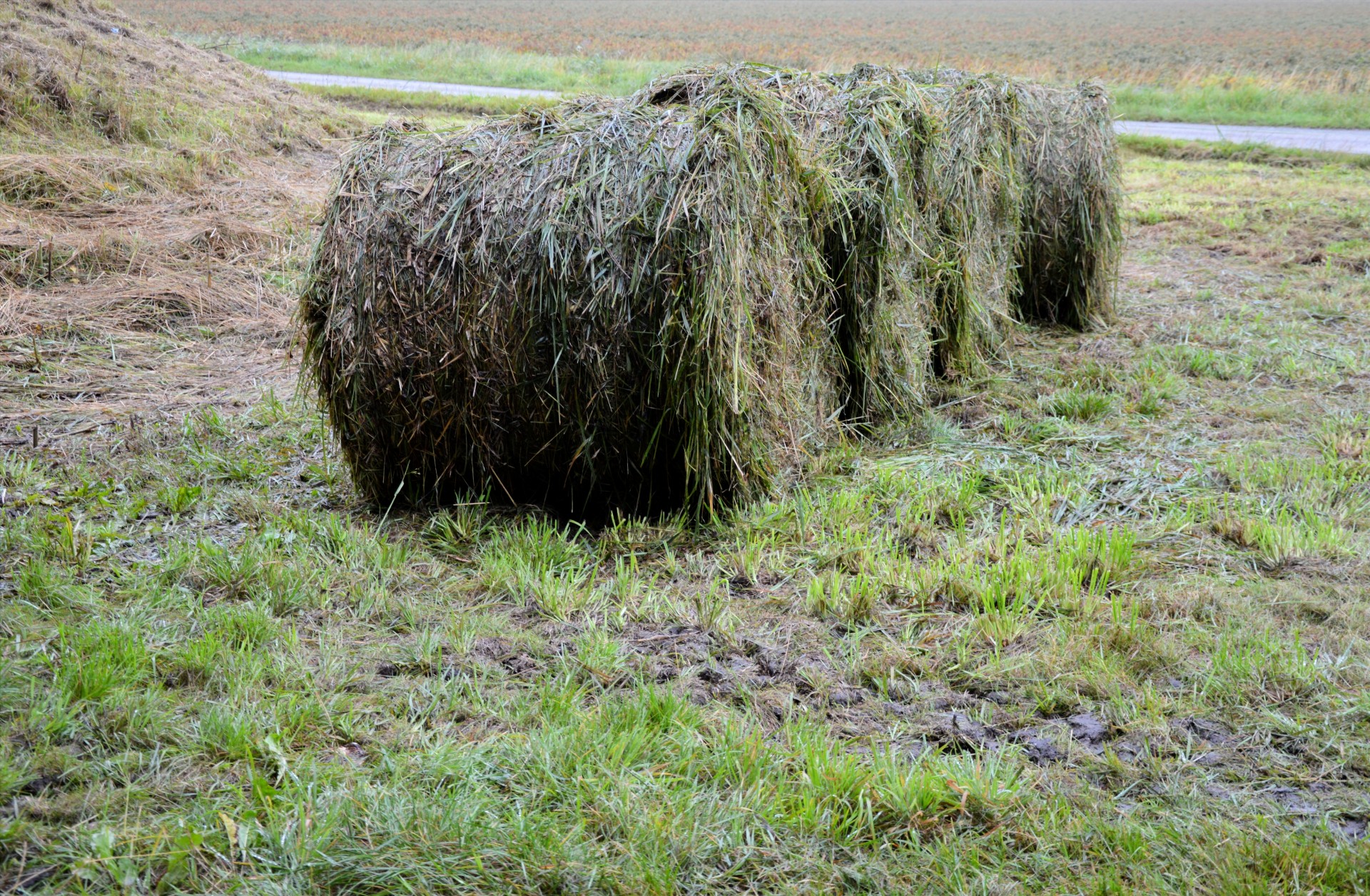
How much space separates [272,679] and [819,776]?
4.91ft

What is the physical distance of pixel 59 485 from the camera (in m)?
4.06

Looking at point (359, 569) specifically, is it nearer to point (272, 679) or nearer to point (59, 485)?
point (272, 679)

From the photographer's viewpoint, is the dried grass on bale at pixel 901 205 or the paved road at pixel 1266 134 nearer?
the dried grass on bale at pixel 901 205

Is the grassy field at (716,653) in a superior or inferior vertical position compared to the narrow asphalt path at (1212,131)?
inferior

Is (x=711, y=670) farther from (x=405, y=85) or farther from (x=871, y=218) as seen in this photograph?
(x=405, y=85)

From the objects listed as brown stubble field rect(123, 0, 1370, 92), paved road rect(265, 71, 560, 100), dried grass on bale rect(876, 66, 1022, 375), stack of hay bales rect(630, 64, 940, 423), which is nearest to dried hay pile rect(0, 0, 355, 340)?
stack of hay bales rect(630, 64, 940, 423)

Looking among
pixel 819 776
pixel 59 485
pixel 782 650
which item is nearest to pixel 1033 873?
pixel 819 776

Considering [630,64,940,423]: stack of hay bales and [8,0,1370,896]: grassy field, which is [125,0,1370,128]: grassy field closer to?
[630,64,940,423]: stack of hay bales

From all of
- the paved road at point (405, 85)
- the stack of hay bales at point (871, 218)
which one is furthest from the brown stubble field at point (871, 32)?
the stack of hay bales at point (871, 218)

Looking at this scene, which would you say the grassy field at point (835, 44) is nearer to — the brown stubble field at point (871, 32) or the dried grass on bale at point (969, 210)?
the brown stubble field at point (871, 32)

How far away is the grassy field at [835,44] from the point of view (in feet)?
60.7

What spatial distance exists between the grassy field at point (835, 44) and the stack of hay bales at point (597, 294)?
4.16 metres

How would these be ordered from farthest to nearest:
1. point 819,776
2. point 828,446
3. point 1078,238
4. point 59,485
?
1. point 1078,238
2. point 828,446
3. point 59,485
4. point 819,776

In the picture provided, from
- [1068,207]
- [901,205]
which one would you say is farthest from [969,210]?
[1068,207]
